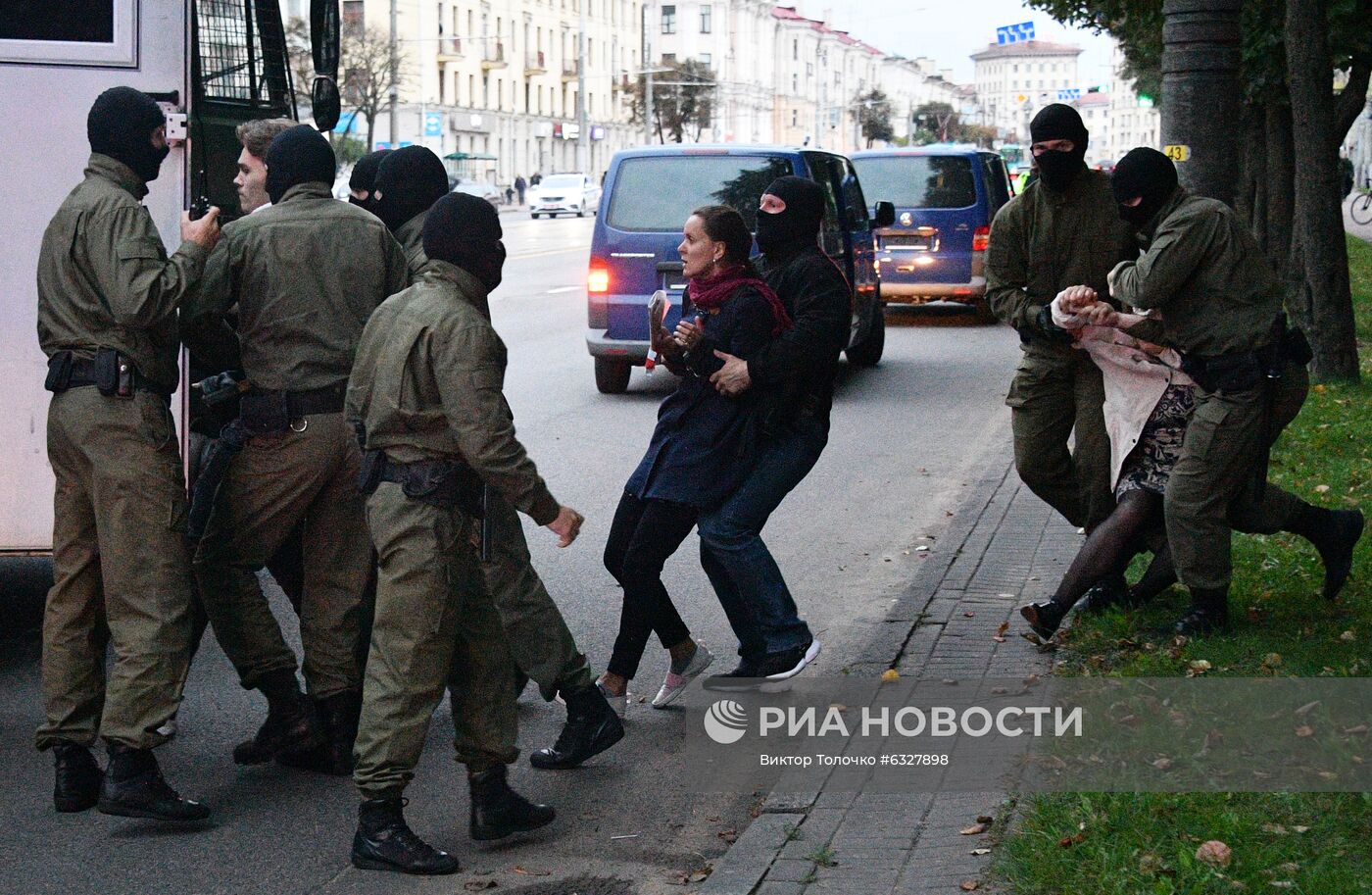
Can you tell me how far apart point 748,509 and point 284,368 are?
1.51 m

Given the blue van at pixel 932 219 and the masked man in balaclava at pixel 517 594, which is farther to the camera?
the blue van at pixel 932 219

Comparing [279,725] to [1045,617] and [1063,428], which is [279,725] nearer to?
[1045,617]

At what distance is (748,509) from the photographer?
5711 mm

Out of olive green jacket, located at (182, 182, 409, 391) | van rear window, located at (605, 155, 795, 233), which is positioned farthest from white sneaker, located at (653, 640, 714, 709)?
van rear window, located at (605, 155, 795, 233)

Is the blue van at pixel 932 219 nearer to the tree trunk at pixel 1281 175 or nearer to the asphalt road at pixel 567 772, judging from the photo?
the tree trunk at pixel 1281 175

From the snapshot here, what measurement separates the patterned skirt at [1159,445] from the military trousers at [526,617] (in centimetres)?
216

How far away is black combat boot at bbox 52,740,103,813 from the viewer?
16.2ft

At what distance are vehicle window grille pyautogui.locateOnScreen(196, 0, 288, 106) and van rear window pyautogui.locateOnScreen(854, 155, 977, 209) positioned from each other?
1198cm

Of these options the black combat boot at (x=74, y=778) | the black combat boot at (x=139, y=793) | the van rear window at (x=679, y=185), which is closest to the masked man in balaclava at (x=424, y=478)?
the black combat boot at (x=139, y=793)

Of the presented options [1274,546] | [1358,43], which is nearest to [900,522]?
[1274,546]

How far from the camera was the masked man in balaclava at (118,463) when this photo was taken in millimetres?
4797

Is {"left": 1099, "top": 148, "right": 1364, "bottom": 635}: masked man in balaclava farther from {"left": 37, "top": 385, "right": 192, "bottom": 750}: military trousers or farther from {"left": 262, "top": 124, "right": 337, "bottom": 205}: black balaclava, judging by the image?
{"left": 37, "top": 385, "right": 192, "bottom": 750}: military trousers

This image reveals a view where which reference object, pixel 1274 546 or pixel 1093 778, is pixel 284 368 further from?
pixel 1274 546

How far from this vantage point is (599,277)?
13.5 m
